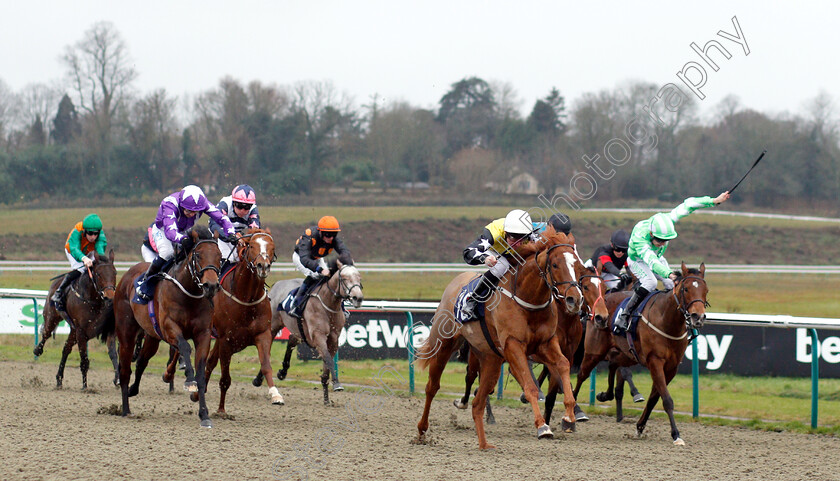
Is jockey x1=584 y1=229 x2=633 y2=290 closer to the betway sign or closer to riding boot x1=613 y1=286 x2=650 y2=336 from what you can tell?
riding boot x1=613 y1=286 x2=650 y2=336

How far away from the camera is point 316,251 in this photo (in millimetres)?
10219

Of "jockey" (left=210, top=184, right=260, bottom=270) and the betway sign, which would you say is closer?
"jockey" (left=210, top=184, right=260, bottom=270)

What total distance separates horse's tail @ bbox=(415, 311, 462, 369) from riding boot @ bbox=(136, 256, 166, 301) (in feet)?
8.52

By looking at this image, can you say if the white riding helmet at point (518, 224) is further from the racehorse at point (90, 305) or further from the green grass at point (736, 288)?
the green grass at point (736, 288)

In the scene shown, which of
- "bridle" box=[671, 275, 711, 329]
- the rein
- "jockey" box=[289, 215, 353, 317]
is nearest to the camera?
the rein

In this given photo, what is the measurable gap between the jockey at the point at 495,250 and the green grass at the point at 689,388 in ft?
3.58

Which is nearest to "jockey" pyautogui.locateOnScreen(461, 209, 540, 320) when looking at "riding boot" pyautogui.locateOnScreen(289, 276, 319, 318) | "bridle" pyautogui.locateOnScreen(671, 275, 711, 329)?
"bridle" pyautogui.locateOnScreen(671, 275, 711, 329)

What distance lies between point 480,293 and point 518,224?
24.6 inches

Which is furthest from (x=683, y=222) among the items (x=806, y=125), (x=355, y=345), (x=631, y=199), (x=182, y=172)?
(x=355, y=345)

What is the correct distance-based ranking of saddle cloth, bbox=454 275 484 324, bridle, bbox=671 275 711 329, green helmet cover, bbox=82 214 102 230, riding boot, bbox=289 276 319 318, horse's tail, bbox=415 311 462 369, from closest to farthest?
saddle cloth, bbox=454 275 484 324, horse's tail, bbox=415 311 462 369, bridle, bbox=671 275 711 329, green helmet cover, bbox=82 214 102 230, riding boot, bbox=289 276 319 318

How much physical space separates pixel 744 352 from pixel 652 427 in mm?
2815

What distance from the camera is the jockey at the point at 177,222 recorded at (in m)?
7.68

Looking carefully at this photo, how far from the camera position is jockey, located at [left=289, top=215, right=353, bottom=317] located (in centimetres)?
981

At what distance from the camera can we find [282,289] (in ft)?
37.4
